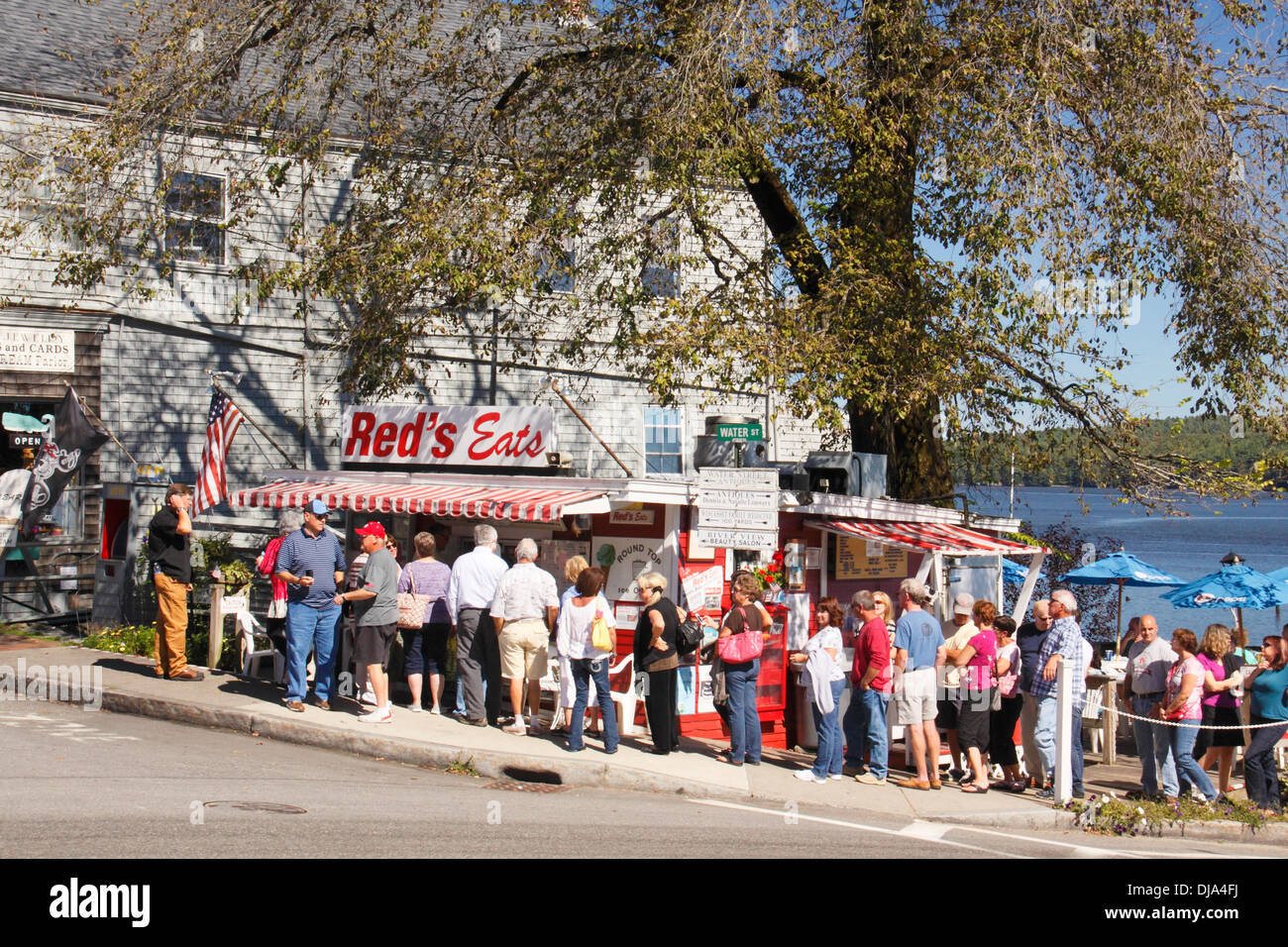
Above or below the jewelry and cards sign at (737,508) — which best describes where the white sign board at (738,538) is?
below

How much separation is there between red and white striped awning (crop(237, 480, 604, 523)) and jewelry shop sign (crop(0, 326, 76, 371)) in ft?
20.5

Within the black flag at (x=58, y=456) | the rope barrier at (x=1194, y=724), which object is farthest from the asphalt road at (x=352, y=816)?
the black flag at (x=58, y=456)

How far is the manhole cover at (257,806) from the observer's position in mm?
7715

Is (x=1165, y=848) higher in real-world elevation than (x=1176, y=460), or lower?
lower

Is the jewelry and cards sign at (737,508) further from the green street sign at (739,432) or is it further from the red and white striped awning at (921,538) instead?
A: the red and white striped awning at (921,538)

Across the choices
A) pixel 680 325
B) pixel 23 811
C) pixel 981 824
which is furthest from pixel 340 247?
pixel 981 824

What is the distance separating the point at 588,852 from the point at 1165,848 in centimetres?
471

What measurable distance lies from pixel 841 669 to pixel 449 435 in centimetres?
542

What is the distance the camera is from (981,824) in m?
9.62

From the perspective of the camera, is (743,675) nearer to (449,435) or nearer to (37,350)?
(449,435)

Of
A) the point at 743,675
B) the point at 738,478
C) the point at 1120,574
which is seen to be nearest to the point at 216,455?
the point at 738,478

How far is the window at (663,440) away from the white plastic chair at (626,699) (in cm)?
1057

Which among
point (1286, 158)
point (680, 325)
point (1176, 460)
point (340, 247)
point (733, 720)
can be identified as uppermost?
point (1286, 158)

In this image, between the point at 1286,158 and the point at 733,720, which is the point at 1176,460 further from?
the point at 733,720
